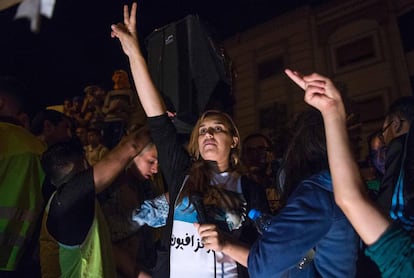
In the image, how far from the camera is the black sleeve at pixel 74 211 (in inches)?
60.6

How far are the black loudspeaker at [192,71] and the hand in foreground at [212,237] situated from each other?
3.83ft

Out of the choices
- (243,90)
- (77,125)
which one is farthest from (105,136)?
(243,90)

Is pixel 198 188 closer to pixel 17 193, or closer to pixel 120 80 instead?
pixel 17 193

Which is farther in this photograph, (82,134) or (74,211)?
(82,134)

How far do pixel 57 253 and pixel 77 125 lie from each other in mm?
2407

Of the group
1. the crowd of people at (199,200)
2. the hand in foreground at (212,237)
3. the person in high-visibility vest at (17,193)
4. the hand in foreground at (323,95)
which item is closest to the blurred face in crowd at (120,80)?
the crowd of people at (199,200)

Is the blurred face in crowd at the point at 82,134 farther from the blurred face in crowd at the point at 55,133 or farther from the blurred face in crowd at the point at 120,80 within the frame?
the blurred face in crowd at the point at 55,133

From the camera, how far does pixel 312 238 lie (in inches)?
40.9

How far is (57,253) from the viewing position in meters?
1.71

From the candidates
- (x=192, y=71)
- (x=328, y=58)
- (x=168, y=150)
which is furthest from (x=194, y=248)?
(x=328, y=58)

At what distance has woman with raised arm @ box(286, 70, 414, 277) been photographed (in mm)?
928

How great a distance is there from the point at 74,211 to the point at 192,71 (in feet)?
4.13

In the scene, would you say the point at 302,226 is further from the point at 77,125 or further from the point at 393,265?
the point at 77,125

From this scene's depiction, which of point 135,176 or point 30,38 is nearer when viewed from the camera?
point 135,176
